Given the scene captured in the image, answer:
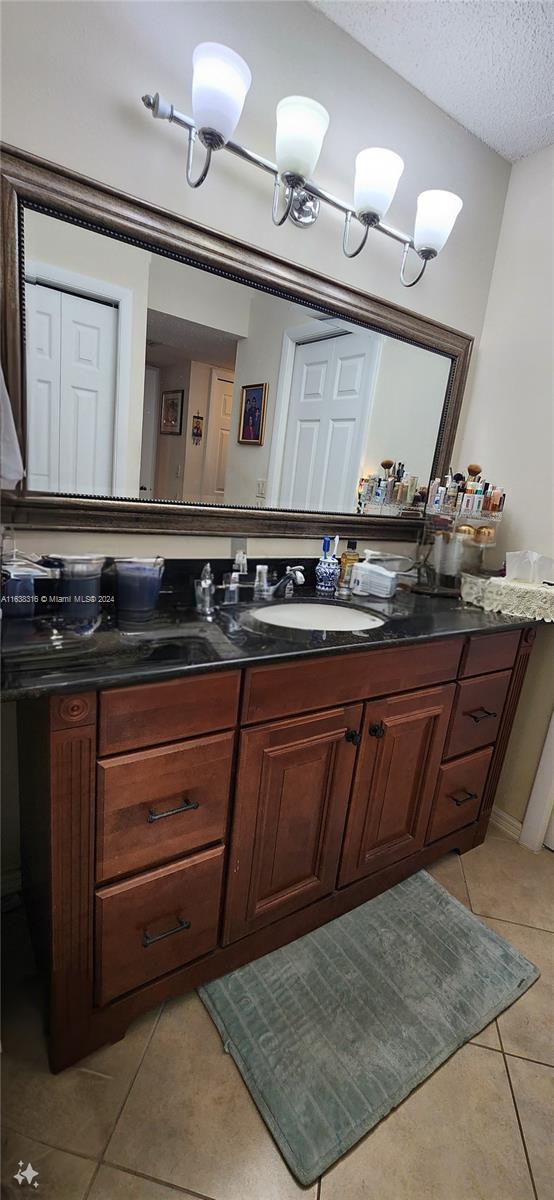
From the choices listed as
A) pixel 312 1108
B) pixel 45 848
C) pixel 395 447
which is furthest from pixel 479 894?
pixel 395 447

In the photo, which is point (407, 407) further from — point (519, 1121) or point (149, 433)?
point (519, 1121)

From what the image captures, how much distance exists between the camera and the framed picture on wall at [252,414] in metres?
1.42

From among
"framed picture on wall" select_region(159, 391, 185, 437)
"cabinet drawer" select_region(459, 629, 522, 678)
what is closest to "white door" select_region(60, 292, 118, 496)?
"framed picture on wall" select_region(159, 391, 185, 437)

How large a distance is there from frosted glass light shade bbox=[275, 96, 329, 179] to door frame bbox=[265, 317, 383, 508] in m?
0.35

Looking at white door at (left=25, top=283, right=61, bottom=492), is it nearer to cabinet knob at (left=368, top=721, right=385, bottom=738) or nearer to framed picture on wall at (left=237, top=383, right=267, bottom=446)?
framed picture on wall at (left=237, top=383, right=267, bottom=446)

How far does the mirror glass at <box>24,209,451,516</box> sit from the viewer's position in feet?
3.63

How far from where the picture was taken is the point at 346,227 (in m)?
1.37

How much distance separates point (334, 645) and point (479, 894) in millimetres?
1084

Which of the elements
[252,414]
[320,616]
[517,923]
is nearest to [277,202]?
[252,414]

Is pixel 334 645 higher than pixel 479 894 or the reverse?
higher

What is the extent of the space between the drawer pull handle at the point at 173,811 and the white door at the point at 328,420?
88cm

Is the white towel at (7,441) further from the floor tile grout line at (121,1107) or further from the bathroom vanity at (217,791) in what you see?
the floor tile grout line at (121,1107)

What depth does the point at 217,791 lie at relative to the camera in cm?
102

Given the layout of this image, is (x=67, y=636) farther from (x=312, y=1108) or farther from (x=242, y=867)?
(x=312, y=1108)
